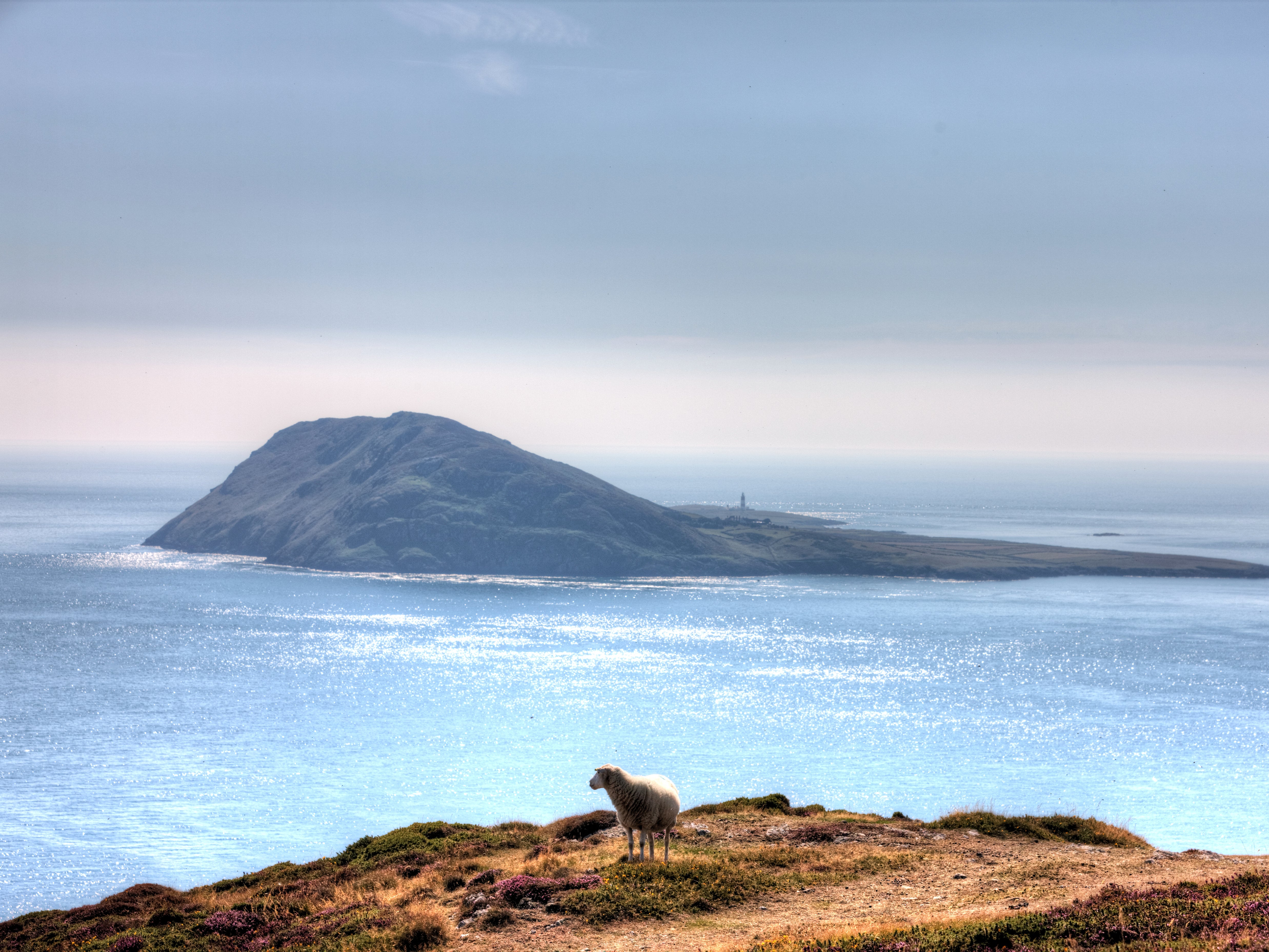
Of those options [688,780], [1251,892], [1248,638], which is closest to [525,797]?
[688,780]

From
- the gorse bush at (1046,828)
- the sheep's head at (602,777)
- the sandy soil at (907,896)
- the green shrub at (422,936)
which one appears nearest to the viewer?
the sandy soil at (907,896)

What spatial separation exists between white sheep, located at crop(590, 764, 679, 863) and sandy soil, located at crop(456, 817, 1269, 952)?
3298 millimetres

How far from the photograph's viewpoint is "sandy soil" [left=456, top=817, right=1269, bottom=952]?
18.7 metres

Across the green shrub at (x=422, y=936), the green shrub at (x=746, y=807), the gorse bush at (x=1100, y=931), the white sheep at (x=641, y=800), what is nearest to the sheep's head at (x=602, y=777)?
the white sheep at (x=641, y=800)

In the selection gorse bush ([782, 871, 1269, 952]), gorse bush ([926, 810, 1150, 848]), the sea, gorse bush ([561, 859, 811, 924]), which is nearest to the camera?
gorse bush ([782, 871, 1269, 952])

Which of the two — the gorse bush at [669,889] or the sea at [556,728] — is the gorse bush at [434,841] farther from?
the sea at [556,728]

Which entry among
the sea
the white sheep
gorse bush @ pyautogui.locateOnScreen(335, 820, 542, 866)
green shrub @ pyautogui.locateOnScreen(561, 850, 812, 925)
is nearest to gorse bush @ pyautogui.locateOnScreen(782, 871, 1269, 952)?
green shrub @ pyautogui.locateOnScreen(561, 850, 812, 925)

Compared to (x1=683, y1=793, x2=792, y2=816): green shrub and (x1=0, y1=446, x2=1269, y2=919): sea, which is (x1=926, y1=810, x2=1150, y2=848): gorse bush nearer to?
(x1=683, y1=793, x2=792, y2=816): green shrub

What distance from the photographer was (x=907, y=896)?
2141 centimetres

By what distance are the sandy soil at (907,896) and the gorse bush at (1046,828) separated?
1531 mm

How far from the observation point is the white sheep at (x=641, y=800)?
75.7 ft

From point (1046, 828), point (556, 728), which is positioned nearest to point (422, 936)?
point (1046, 828)

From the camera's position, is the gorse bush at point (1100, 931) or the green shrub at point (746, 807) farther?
the green shrub at point (746, 807)

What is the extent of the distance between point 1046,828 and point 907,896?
1181 cm
